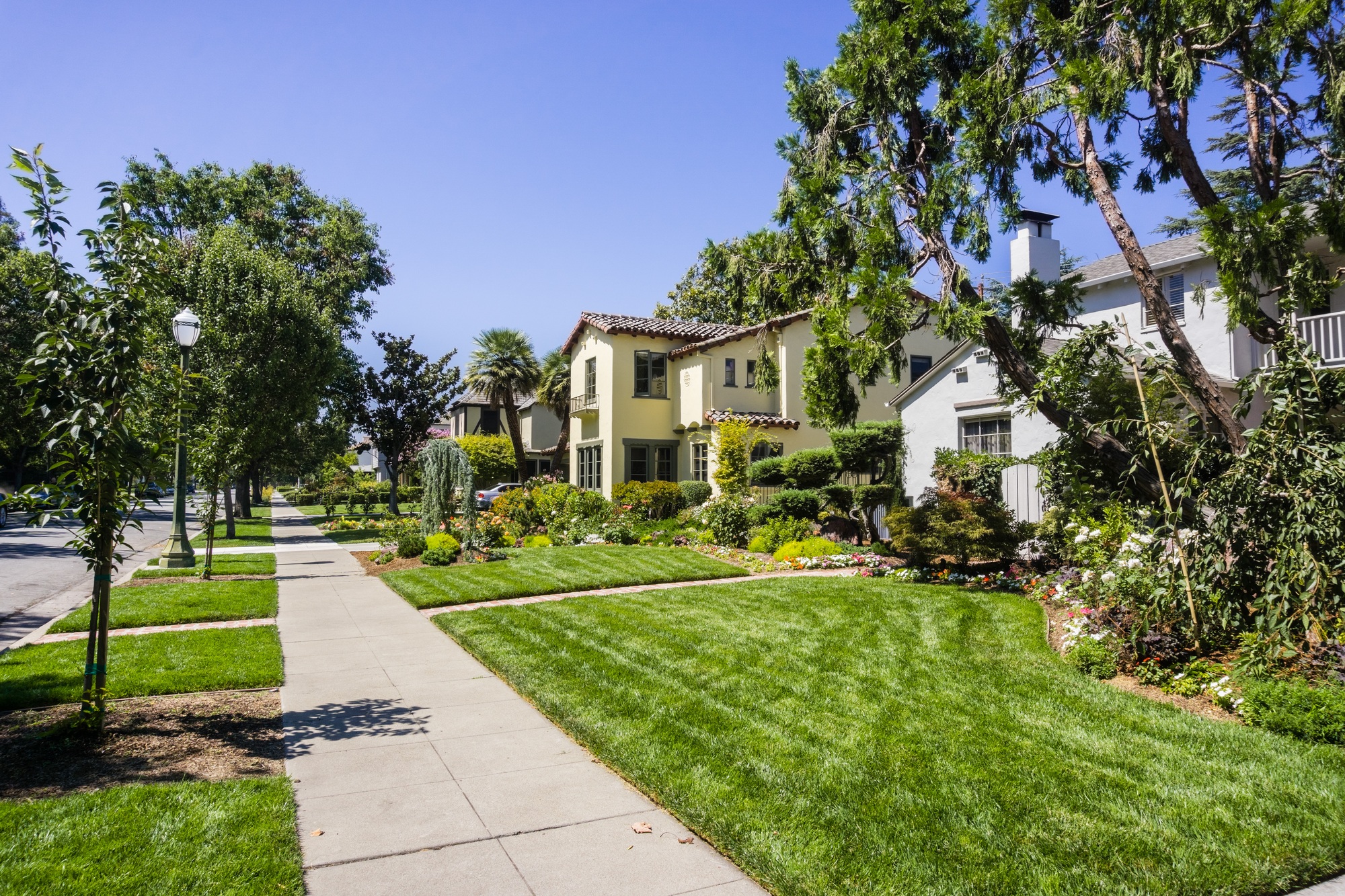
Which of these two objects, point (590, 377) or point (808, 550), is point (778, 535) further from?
point (590, 377)

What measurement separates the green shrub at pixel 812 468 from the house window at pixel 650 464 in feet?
24.7

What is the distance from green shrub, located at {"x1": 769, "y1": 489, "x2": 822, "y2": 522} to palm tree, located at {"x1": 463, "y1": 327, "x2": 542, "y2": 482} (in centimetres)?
2109

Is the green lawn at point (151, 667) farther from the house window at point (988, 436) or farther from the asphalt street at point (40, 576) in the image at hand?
the house window at point (988, 436)

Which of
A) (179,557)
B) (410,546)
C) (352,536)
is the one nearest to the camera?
(179,557)

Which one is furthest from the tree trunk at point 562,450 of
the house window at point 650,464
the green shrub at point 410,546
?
the green shrub at point 410,546

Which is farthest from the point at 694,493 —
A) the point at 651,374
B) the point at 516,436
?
the point at 516,436

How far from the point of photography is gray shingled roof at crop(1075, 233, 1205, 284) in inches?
694

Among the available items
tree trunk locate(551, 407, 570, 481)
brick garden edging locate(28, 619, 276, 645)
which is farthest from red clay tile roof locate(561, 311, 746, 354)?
brick garden edging locate(28, 619, 276, 645)

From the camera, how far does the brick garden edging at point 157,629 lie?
9.16 m

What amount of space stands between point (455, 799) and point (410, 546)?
42.0 ft

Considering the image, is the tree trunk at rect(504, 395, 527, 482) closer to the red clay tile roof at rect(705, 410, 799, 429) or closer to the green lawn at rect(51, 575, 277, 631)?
the red clay tile roof at rect(705, 410, 799, 429)

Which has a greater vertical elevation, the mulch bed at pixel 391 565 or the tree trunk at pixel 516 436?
the tree trunk at pixel 516 436

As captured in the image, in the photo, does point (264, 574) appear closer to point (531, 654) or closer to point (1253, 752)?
point (531, 654)

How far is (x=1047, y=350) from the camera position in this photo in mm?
15492
